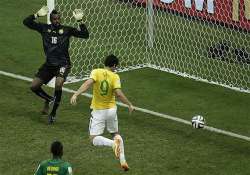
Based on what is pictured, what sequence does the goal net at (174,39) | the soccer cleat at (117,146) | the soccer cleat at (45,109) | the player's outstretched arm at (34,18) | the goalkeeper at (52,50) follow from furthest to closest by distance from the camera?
the goal net at (174,39) → the soccer cleat at (45,109) → the goalkeeper at (52,50) → the player's outstretched arm at (34,18) → the soccer cleat at (117,146)

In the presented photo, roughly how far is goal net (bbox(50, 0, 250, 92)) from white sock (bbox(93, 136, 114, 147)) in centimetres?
599

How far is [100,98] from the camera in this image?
1300cm

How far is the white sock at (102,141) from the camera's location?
12.8 m

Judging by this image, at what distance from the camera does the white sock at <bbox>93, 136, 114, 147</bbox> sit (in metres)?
12.8

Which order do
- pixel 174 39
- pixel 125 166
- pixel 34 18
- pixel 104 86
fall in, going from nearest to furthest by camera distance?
pixel 125 166, pixel 104 86, pixel 34 18, pixel 174 39

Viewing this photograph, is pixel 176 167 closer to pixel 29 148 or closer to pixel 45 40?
pixel 29 148

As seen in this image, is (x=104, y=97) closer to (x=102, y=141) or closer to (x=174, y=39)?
(x=102, y=141)

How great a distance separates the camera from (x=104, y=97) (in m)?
13.0

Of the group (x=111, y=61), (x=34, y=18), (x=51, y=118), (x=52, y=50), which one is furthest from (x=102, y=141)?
(x=34, y=18)

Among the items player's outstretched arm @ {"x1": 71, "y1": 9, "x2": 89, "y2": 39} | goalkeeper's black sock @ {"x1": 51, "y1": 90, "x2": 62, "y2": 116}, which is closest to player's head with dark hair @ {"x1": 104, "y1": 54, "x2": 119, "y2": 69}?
player's outstretched arm @ {"x1": 71, "y1": 9, "x2": 89, "y2": 39}

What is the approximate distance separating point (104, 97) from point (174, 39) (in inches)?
312

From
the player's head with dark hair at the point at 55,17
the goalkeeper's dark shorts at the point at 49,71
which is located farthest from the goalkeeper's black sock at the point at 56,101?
the player's head with dark hair at the point at 55,17

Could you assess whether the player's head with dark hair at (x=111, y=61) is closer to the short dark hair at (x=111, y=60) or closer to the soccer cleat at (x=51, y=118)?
the short dark hair at (x=111, y=60)

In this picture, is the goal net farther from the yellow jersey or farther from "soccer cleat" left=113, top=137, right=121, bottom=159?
"soccer cleat" left=113, top=137, right=121, bottom=159
